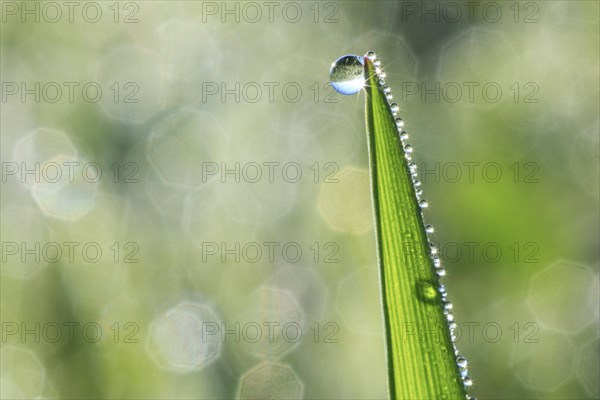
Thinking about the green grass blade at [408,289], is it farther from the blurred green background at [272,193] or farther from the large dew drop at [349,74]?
the blurred green background at [272,193]

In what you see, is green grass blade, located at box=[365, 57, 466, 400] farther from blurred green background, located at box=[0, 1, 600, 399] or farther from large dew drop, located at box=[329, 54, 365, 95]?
blurred green background, located at box=[0, 1, 600, 399]

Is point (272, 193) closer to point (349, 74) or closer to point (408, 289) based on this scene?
point (349, 74)

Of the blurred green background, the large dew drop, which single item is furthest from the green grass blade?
the blurred green background

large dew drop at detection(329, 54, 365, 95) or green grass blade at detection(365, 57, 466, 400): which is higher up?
large dew drop at detection(329, 54, 365, 95)

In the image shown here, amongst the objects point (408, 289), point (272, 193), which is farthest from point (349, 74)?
point (272, 193)

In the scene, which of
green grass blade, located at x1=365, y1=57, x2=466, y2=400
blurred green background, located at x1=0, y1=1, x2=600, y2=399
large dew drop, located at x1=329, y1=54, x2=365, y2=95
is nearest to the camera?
green grass blade, located at x1=365, y1=57, x2=466, y2=400
